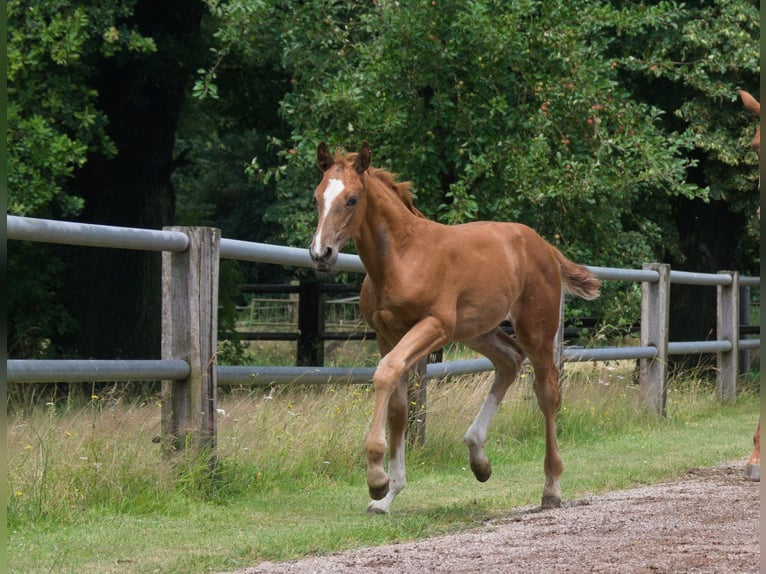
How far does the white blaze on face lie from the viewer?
591cm

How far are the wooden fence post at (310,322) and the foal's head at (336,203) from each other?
1068 cm

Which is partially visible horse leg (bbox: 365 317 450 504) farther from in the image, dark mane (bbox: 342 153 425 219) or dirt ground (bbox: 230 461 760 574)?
dark mane (bbox: 342 153 425 219)

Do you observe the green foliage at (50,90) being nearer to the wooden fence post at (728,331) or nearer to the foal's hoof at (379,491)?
the foal's hoof at (379,491)

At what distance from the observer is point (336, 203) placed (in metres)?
6.13

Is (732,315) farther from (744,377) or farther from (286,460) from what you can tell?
(286,460)

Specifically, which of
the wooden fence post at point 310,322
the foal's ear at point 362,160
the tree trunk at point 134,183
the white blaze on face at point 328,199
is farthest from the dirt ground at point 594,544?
the wooden fence post at point 310,322

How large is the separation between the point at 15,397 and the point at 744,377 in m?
10.2

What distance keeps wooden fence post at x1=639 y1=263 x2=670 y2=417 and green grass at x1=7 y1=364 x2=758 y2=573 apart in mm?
1837

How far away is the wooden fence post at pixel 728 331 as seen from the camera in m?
14.3

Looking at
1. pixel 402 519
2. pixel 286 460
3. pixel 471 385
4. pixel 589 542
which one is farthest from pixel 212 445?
pixel 471 385

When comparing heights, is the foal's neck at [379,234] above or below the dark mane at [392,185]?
below

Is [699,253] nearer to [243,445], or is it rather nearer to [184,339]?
[243,445]

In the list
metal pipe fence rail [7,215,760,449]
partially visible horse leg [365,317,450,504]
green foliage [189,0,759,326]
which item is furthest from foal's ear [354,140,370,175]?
green foliage [189,0,759,326]

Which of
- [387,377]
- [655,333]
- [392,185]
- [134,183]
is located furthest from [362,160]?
[134,183]
